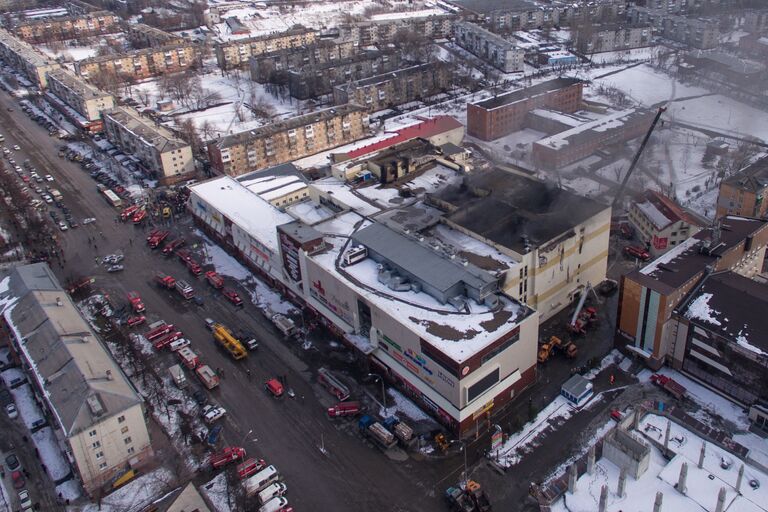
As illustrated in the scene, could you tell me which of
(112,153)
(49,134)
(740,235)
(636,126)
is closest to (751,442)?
(740,235)

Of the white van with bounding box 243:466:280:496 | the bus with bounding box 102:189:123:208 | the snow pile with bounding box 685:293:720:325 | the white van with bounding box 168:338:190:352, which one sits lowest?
the white van with bounding box 243:466:280:496

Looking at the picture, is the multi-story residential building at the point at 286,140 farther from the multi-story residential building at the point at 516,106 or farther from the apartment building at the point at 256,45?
the apartment building at the point at 256,45

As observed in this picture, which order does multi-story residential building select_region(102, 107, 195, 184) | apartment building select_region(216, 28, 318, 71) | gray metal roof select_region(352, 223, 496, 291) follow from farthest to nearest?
apartment building select_region(216, 28, 318, 71), multi-story residential building select_region(102, 107, 195, 184), gray metal roof select_region(352, 223, 496, 291)

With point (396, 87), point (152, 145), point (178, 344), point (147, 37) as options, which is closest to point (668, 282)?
point (178, 344)

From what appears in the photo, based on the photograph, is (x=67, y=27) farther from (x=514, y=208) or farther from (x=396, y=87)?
(x=514, y=208)

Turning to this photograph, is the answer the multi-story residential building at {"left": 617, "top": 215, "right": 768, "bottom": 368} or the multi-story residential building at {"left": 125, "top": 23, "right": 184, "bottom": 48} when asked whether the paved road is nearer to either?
the multi-story residential building at {"left": 617, "top": 215, "right": 768, "bottom": 368}

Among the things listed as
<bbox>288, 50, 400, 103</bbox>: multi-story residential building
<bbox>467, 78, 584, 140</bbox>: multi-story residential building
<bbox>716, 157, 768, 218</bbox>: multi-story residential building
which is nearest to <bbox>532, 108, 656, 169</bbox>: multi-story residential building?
<bbox>467, 78, 584, 140</bbox>: multi-story residential building
